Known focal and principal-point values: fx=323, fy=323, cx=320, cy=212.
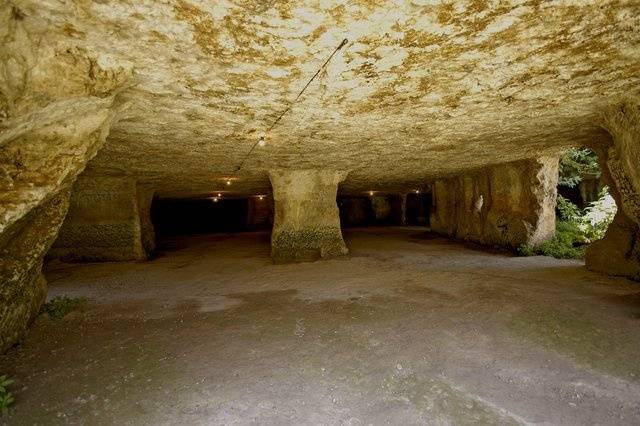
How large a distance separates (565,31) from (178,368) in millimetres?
4807

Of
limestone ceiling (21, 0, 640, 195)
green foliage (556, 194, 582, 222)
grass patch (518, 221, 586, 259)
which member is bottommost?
grass patch (518, 221, 586, 259)

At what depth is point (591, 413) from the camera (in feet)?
8.21

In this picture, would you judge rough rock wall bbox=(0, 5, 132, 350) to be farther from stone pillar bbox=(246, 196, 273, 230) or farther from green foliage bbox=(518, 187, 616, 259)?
stone pillar bbox=(246, 196, 273, 230)

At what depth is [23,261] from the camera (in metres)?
4.05

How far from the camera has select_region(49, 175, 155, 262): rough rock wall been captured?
9.66 m

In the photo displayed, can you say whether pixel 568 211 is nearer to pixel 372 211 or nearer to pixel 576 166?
pixel 576 166

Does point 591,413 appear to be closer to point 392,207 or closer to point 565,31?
point 565,31

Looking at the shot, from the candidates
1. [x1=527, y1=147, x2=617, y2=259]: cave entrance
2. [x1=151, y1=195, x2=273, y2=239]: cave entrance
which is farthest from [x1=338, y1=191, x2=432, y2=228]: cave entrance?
[x1=527, y1=147, x2=617, y2=259]: cave entrance

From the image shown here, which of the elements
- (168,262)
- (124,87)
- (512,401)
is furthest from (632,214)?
(168,262)

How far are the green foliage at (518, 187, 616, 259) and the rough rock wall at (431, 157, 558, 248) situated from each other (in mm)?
369

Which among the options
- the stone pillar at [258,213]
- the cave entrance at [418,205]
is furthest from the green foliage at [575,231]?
the stone pillar at [258,213]

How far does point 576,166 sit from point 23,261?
1558 centimetres

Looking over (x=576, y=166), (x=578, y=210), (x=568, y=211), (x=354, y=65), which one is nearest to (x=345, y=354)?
(x=354, y=65)

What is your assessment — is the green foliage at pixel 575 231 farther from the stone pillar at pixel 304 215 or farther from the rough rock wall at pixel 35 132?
the rough rock wall at pixel 35 132
